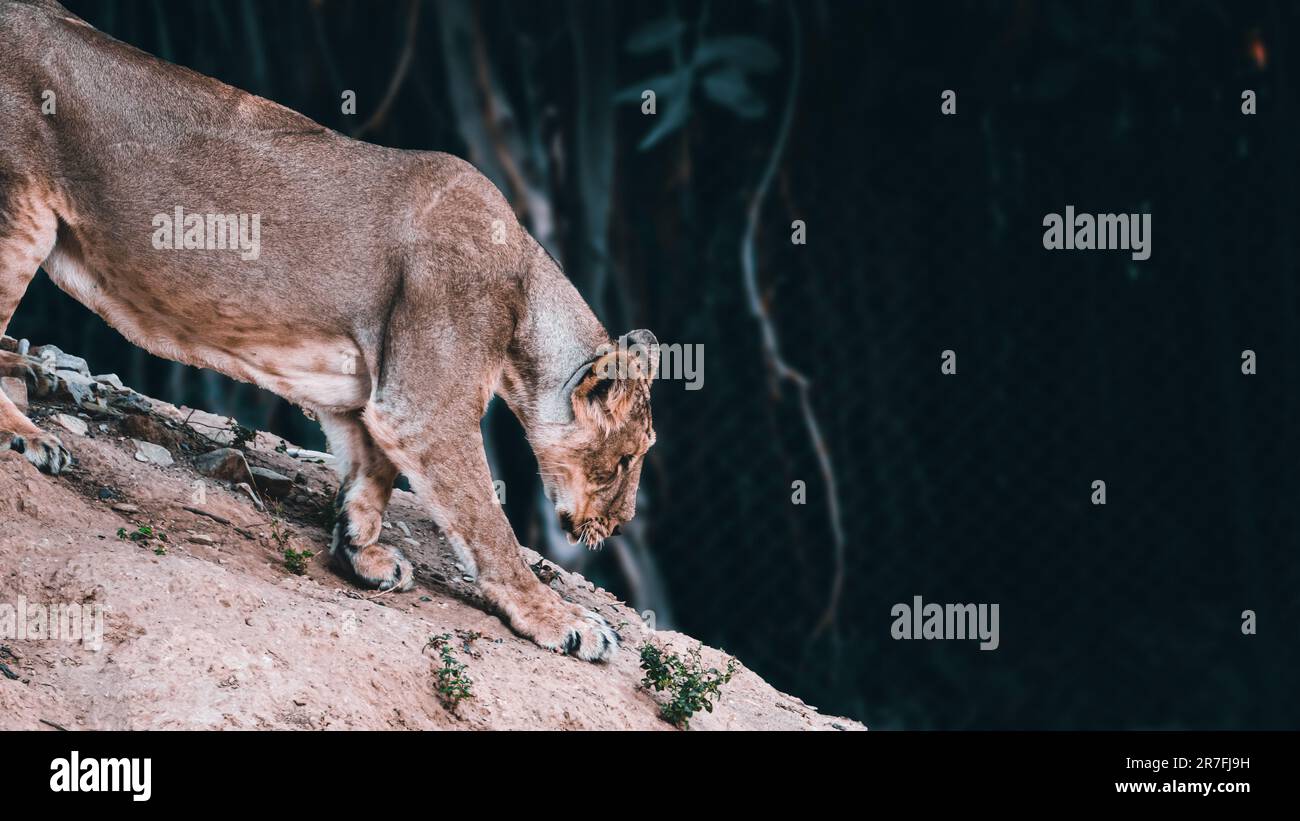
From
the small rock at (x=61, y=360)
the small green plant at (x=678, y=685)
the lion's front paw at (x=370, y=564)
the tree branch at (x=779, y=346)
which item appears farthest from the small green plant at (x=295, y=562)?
the tree branch at (x=779, y=346)

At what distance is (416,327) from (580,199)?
217 centimetres

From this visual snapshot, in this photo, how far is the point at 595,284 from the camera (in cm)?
677

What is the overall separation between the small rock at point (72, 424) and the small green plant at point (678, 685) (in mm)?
2060

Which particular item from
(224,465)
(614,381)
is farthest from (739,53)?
(224,465)

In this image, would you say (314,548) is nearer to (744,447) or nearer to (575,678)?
(575,678)

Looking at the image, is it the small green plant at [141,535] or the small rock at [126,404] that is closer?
the small green plant at [141,535]

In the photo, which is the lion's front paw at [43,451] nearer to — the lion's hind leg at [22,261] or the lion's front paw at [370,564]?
the lion's hind leg at [22,261]

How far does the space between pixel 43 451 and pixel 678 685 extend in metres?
2.15

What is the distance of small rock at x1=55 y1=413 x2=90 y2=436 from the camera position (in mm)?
5141

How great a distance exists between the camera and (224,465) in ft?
17.3

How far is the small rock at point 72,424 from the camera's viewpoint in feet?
16.9

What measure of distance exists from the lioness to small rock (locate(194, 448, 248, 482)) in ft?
1.21

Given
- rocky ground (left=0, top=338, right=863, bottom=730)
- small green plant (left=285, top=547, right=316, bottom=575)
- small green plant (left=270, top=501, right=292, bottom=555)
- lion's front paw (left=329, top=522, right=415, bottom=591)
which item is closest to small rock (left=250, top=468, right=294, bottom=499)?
rocky ground (left=0, top=338, right=863, bottom=730)

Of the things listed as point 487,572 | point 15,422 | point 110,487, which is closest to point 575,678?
point 487,572
